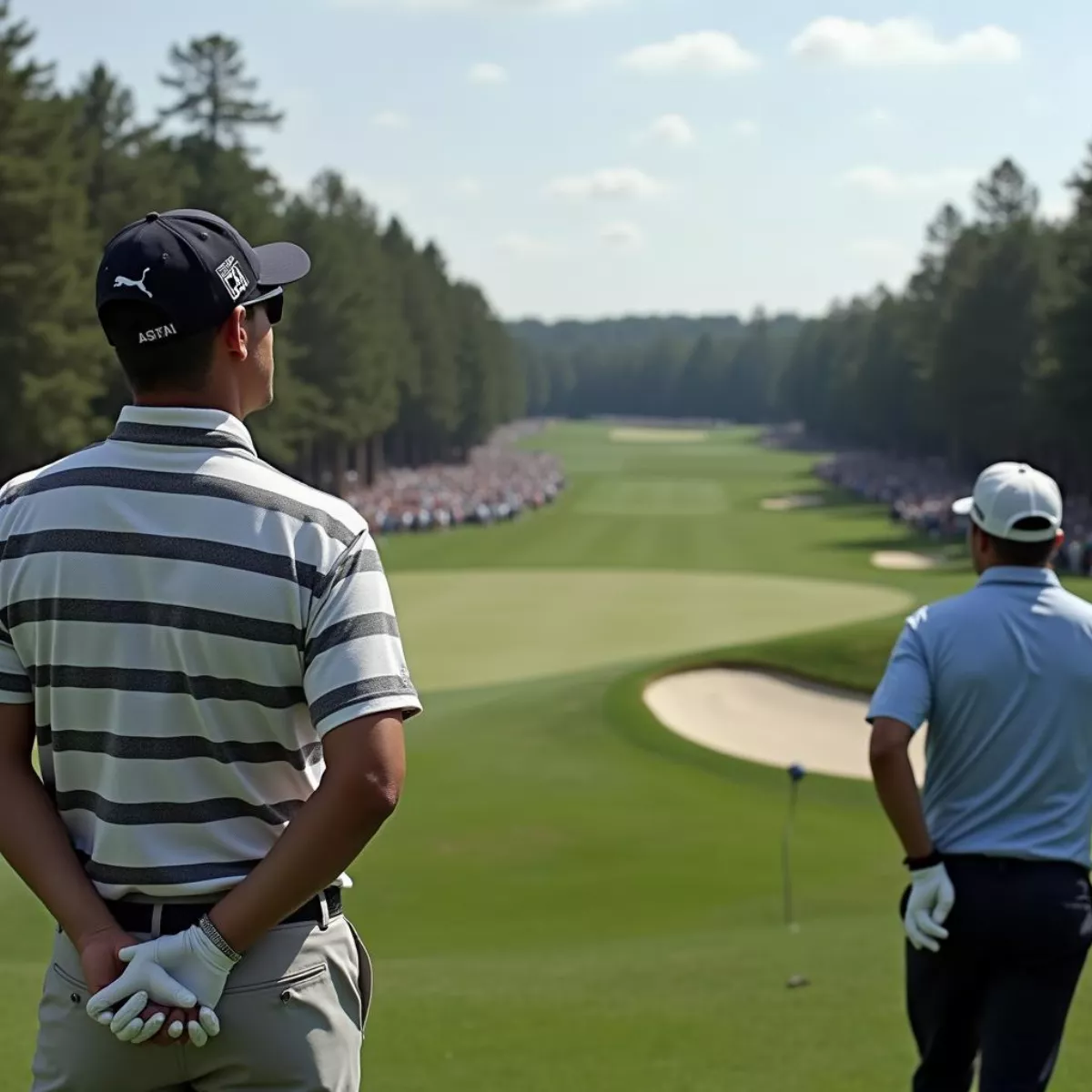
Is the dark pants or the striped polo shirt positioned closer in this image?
the striped polo shirt

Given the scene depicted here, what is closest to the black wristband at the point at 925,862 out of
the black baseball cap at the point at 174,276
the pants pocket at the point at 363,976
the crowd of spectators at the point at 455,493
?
the pants pocket at the point at 363,976

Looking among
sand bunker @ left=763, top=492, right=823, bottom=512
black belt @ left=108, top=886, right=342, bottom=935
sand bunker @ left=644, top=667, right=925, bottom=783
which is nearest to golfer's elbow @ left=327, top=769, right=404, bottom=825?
black belt @ left=108, top=886, right=342, bottom=935

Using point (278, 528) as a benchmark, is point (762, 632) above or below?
below

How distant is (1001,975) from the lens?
416 cm

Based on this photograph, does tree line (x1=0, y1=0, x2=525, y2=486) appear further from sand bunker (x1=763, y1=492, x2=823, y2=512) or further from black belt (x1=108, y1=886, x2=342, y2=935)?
black belt (x1=108, y1=886, x2=342, y2=935)

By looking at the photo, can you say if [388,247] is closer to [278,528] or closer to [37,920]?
[37,920]

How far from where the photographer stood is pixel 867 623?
2181cm

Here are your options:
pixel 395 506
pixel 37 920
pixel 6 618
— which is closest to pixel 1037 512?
pixel 6 618

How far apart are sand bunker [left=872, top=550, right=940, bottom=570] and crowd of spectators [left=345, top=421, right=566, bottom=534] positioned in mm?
18946

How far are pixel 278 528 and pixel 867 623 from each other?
65.2 feet

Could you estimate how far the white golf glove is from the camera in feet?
8.46

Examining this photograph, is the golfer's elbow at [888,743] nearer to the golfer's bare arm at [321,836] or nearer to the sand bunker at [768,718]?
the golfer's bare arm at [321,836]

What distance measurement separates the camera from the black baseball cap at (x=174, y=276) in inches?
107

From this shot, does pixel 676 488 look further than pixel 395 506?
Yes
